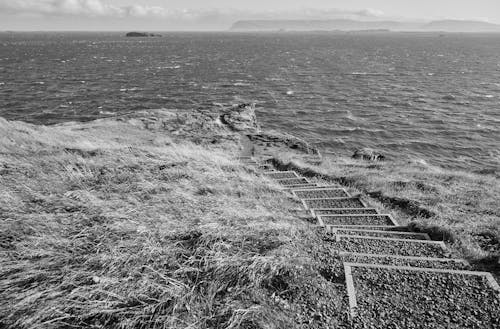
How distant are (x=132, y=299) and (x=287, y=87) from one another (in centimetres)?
6482

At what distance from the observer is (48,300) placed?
5941 millimetres

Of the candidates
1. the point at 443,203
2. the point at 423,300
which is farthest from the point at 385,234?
the point at 443,203

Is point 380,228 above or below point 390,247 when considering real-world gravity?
below

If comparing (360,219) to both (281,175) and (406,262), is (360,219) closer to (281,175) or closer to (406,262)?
(406,262)

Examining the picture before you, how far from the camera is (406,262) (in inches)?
329

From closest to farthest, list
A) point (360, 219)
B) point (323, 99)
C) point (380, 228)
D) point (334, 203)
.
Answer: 1. point (380, 228)
2. point (360, 219)
3. point (334, 203)
4. point (323, 99)

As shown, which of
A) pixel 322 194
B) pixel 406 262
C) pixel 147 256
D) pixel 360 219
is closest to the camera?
pixel 147 256

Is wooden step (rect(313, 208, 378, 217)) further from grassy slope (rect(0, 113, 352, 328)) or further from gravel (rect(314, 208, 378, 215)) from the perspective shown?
grassy slope (rect(0, 113, 352, 328))

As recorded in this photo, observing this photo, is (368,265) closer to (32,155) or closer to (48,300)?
(48,300)

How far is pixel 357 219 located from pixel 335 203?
174 centimetres

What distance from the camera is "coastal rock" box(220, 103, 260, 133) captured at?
35281 millimetres

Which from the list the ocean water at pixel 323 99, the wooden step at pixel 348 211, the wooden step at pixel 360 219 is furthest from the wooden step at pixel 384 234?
the ocean water at pixel 323 99

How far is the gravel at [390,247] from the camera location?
9.03 metres

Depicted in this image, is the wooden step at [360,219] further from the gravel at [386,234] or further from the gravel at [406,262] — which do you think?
the gravel at [406,262]
